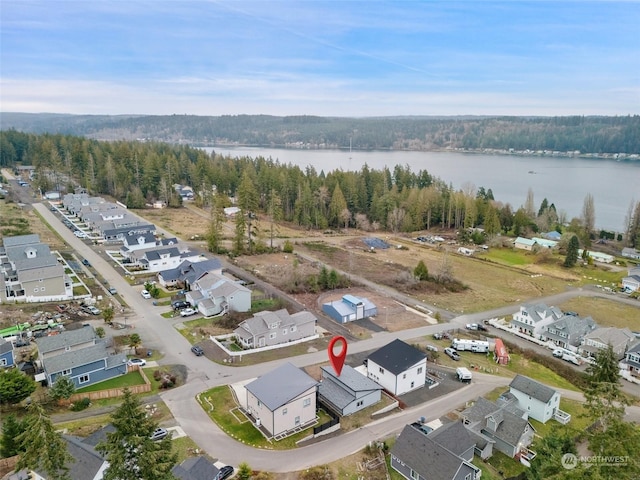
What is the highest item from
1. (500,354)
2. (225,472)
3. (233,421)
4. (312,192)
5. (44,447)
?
(312,192)

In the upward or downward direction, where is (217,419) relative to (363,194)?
downward

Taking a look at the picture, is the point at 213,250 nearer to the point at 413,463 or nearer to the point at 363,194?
the point at 363,194

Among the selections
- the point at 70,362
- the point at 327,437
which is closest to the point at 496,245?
the point at 327,437

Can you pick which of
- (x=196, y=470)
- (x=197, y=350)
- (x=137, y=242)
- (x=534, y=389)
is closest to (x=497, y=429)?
(x=534, y=389)

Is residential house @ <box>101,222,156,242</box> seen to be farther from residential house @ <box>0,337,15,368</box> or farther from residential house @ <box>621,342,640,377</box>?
residential house @ <box>621,342,640,377</box>

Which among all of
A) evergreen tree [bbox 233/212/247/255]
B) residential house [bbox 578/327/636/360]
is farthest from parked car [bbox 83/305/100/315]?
residential house [bbox 578/327/636/360]

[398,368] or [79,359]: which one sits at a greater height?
[79,359]

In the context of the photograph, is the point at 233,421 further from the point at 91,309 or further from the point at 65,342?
the point at 91,309
